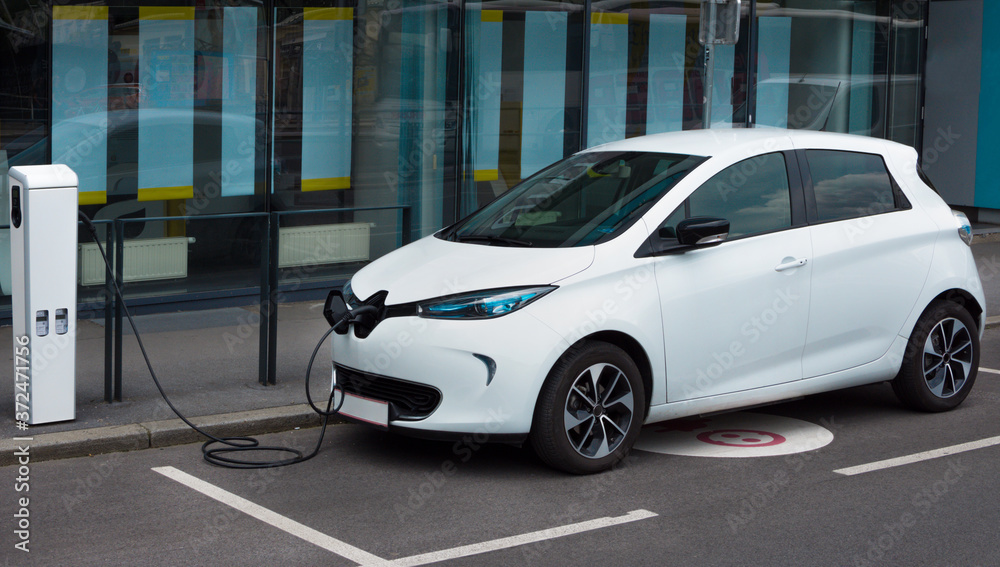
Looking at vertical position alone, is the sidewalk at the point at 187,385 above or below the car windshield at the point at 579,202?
below

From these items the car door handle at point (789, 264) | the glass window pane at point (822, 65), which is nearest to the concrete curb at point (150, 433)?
the car door handle at point (789, 264)

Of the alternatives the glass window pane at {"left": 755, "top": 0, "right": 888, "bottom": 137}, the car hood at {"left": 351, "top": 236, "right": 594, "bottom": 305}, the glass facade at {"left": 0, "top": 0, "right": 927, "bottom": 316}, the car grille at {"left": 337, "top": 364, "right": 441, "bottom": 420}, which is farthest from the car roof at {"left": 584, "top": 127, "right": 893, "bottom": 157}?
the glass window pane at {"left": 755, "top": 0, "right": 888, "bottom": 137}

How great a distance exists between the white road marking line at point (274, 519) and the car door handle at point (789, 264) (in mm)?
2881

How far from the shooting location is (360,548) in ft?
15.4

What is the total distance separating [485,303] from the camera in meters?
5.52

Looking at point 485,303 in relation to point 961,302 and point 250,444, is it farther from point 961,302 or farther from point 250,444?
point 961,302

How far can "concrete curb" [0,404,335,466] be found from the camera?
602cm

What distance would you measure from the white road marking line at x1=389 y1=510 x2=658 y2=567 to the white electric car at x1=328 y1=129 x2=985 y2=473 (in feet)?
1.95

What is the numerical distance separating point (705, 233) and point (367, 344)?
1.84 m

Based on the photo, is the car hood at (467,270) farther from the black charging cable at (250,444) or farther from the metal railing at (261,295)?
the metal railing at (261,295)

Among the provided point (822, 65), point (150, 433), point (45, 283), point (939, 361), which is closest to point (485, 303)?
point (150, 433)

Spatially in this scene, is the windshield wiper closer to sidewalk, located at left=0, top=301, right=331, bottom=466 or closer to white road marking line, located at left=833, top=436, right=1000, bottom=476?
sidewalk, located at left=0, top=301, right=331, bottom=466

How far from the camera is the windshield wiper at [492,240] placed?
6125mm

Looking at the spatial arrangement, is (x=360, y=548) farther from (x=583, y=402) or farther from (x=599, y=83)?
(x=599, y=83)
